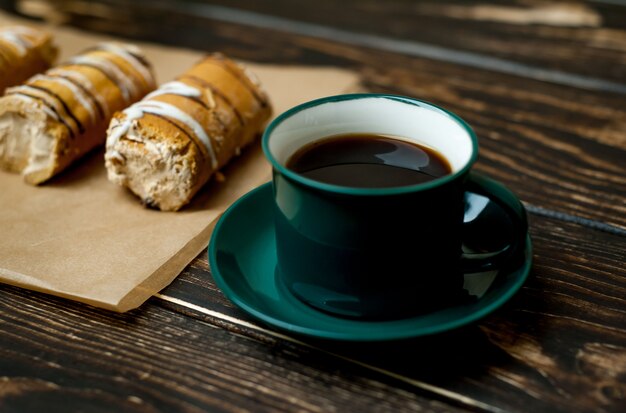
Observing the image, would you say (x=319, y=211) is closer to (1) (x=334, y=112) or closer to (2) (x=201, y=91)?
(1) (x=334, y=112)


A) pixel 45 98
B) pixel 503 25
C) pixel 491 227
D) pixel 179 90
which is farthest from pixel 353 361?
pixel 503 25

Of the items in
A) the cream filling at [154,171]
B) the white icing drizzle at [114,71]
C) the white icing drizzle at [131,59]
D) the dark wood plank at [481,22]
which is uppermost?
the dark wood plank at [481,22]

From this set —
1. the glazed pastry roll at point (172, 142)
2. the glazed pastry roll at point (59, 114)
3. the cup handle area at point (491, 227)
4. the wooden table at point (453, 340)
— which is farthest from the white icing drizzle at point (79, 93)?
the cup handle area at point (491, 227)

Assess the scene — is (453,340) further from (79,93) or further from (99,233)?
(79,93)

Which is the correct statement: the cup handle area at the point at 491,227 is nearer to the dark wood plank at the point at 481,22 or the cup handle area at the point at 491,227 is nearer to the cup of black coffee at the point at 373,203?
the cup of black coffee at the point at 373,203

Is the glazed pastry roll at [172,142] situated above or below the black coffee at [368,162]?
below

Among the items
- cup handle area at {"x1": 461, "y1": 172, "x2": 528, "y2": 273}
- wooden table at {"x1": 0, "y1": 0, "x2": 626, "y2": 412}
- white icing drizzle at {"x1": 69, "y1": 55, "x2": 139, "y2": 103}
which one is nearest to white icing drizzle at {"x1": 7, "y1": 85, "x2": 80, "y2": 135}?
white icing drizzle at {"x1": 69, "y1": 55, "x2": 139, "y2": 103}
